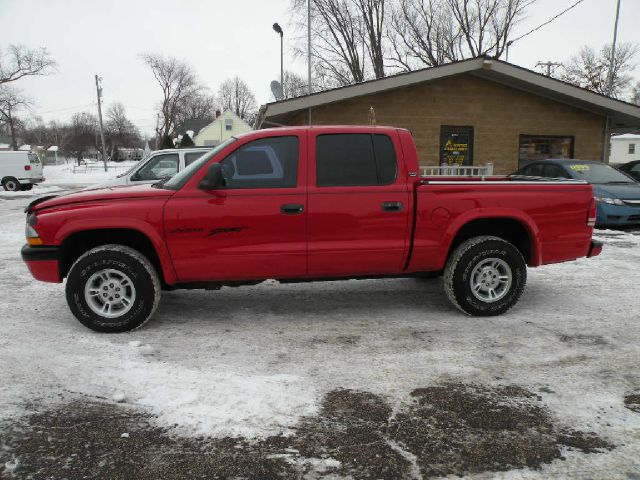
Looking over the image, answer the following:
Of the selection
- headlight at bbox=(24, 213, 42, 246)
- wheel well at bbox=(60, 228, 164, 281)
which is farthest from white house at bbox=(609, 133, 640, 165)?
headlight at bbox=(24, 213, 42, 246)

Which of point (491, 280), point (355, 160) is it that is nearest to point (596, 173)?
point (491, 280)

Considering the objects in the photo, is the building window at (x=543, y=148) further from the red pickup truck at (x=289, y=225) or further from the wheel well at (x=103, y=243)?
the wheel well at (x=103, y=243)

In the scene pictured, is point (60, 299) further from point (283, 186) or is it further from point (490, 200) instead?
point (490, 200)

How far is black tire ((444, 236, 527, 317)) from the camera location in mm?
4840

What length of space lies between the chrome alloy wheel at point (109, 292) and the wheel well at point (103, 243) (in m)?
0.34

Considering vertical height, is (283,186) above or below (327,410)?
above

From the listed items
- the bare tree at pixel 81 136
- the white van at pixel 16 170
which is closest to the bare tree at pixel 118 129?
the bare tree at pixel 81 136

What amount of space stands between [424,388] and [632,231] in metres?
9.10

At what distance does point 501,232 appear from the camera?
5.26 m

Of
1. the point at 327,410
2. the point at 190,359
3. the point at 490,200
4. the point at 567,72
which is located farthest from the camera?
the point at 567,72

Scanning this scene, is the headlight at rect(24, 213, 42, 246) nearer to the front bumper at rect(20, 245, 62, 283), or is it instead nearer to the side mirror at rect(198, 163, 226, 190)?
the front bumper at rect(20, 245, 62, 283)

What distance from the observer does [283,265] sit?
4617 millimetres

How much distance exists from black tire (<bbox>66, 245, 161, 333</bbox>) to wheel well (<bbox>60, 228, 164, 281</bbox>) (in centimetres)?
20

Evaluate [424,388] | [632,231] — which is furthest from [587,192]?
[632,231]
